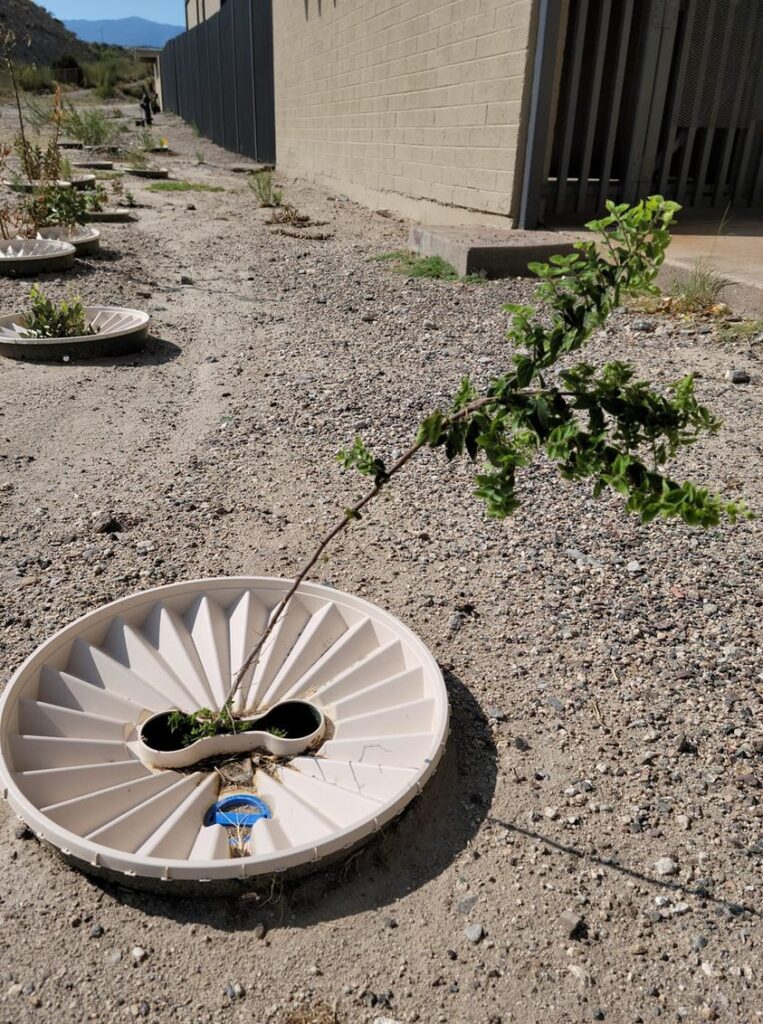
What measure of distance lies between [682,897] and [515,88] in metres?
6.26

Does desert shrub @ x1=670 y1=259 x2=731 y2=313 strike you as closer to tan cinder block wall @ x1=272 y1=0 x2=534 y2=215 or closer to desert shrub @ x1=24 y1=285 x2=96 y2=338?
tan cinder block wall @ x1=272 y1=0 x2=534 y2=215

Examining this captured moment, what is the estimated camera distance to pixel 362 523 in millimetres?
3025

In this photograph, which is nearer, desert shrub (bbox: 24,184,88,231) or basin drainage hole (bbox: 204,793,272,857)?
basin drainage hole (bbox: 204,793,272,857)

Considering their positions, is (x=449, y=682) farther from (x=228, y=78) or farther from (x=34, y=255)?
(x=228, y=78)

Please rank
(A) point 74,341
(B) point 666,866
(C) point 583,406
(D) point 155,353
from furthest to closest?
(D) point 155,353 < (A) point 74,341 < (B) point 666,866 < (C) point 583,406

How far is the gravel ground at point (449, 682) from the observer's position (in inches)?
58.9

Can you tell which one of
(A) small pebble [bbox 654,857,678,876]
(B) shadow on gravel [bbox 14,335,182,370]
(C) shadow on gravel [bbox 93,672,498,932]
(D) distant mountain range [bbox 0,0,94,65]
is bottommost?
(C) shadow on gravel [bbox 93,672,498,932]

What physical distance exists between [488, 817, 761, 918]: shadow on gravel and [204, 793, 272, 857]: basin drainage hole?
53 centimetres

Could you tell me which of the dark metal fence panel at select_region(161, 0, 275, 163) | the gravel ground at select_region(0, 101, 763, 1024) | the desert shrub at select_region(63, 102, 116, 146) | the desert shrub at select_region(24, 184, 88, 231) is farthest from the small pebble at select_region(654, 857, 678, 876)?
the desert shrub at select_region(63, 102, 116, 146)

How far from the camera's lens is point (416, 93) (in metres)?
8.22

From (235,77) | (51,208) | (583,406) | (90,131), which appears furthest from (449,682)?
(235,77)

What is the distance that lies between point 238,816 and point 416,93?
8.11 metres

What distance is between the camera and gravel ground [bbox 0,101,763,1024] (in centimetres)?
150

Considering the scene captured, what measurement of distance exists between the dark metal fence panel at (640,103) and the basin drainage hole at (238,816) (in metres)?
5.89
